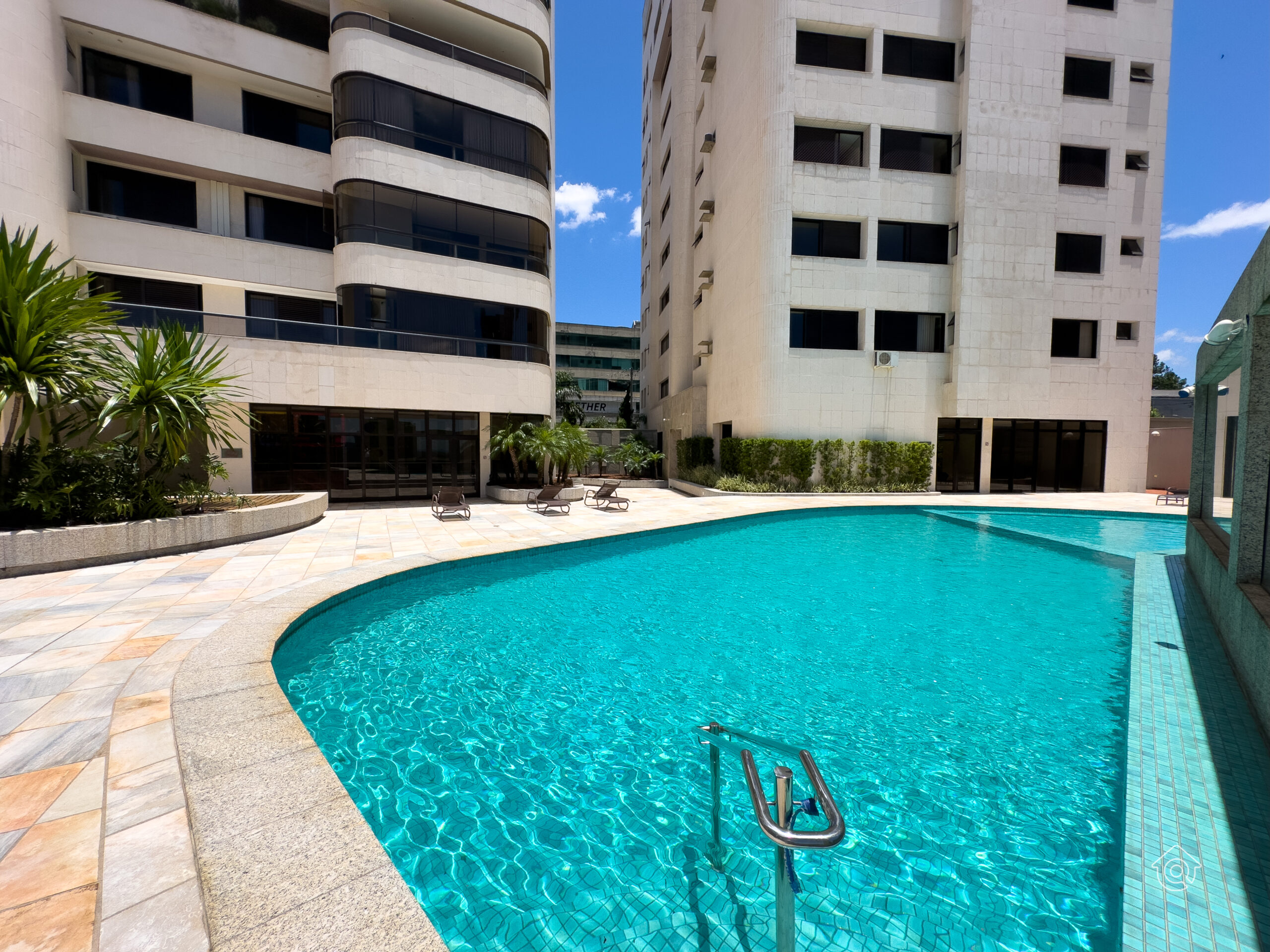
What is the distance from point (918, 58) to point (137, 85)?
2648 cm

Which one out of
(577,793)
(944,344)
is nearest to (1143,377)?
(944,344)

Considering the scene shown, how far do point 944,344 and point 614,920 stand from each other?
23.6 meters

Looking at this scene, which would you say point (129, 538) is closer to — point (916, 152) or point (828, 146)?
point (828, 146)

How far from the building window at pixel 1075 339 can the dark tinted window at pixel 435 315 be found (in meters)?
20.3

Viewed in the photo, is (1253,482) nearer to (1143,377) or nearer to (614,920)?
(614,920)

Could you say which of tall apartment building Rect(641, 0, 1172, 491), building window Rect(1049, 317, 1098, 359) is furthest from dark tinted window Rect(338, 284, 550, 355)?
building window Rect(1049, 317, 1098, 359)

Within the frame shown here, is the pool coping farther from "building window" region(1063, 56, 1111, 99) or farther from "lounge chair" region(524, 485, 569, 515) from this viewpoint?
"building window" region(1063, 56, 1111, 99)

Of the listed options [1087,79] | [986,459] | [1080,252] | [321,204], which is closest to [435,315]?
[321,204]

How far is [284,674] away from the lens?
5.51 metres

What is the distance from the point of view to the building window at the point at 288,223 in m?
18.2

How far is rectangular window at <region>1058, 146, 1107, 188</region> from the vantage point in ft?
70.5

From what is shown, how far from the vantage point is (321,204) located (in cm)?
1898

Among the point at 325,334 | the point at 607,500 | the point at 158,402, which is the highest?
the point at 325,334

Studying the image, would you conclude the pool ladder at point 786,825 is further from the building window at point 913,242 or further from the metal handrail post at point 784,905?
the building window at point 913,242
